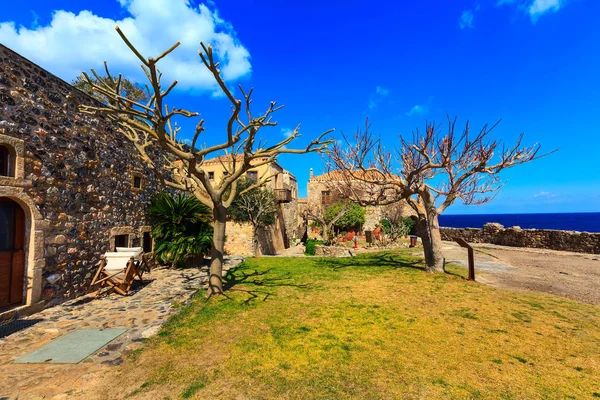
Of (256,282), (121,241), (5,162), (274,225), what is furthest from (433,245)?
(274,225)

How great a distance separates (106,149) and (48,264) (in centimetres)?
372

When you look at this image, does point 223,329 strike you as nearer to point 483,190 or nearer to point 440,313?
point 440,313

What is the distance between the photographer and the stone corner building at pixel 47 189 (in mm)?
5797

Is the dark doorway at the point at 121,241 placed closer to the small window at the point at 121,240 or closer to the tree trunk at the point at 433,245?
the small window at the point at 121,240

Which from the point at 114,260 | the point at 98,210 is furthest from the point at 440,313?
the point at 98,210

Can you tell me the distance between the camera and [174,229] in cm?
1155

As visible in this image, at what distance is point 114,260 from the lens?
8047 mm

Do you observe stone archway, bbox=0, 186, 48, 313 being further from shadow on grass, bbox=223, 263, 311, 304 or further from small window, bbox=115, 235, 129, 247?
shadow on grass, bbox=223, 263, 311, 304

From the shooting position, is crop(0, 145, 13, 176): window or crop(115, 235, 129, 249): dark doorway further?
crop(115, 235, 129, 249): dark doorway

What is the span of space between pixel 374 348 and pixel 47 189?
25.9ft

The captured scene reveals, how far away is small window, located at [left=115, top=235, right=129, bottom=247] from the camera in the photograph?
9255mm

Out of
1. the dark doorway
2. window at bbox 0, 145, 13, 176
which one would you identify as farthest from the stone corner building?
the dark doorway

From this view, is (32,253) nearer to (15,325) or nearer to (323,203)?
(15,325)

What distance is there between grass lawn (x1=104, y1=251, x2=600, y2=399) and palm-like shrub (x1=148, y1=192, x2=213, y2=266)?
16.1 feet
